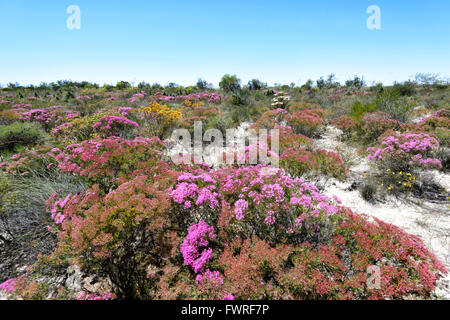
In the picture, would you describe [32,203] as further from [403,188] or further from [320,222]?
[403,188]

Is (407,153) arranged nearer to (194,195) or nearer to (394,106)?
(194,195)

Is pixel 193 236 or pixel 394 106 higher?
pixel 394 106

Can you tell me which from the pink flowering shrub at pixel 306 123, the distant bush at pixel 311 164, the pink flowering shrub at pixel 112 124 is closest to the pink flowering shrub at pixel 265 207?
the distant bush at pixel 311 164

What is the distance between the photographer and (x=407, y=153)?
15.1 ft

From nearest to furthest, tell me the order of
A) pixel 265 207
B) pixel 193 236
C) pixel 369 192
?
pixel 193 236
pixel 265 207
pixel 369 192

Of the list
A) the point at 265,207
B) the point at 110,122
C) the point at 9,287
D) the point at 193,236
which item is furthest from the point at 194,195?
the point at 110,122

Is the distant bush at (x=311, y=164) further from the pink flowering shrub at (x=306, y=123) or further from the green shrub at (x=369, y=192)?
the pink flowering shrub at (x=306, y=123)

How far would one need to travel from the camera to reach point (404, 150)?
4656 millimetres

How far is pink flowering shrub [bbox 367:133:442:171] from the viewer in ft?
14.6

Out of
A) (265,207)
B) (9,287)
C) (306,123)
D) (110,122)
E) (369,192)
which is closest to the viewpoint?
(9,287)
